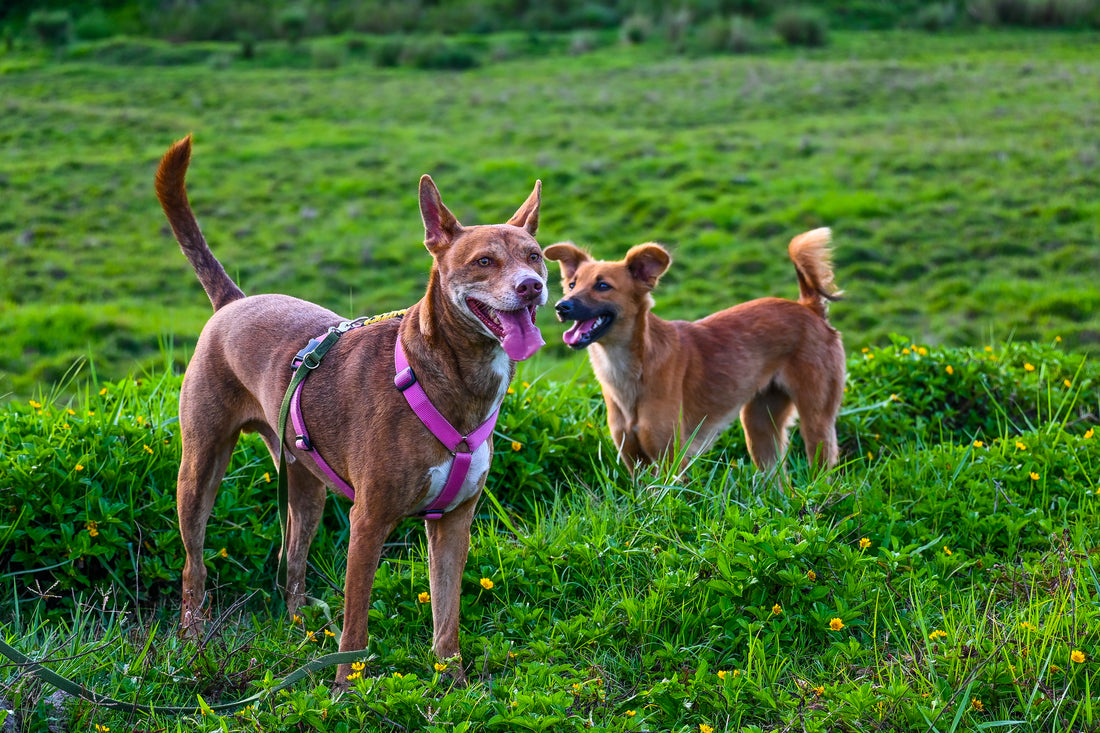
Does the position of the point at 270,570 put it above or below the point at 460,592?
below

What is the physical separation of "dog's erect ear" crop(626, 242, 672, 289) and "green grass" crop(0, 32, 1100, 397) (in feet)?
10.3

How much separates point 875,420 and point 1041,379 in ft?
3.52

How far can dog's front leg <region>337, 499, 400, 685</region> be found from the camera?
355cm

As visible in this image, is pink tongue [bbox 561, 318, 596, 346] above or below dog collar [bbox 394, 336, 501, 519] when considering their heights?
below

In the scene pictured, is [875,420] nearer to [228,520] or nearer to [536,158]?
[228,520]

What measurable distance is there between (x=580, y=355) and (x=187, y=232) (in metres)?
5.07

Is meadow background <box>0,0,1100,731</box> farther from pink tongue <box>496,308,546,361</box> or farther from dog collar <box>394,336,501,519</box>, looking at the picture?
pink tongue <box>496,308,546,361</box>

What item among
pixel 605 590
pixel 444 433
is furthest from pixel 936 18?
pixel 444 433

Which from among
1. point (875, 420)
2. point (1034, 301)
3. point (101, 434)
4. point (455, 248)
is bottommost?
point (1034, 301)

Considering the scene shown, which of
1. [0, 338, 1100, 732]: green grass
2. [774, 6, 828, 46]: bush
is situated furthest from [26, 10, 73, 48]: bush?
[0, 338, 1100, 732]: green grass

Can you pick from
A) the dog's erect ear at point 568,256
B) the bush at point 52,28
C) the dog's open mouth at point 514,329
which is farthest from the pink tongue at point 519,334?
the bush at point 52,28

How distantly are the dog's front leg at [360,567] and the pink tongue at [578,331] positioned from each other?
1854mm

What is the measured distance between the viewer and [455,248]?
11.7ft

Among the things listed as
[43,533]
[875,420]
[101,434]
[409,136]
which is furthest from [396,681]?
[409,136]
